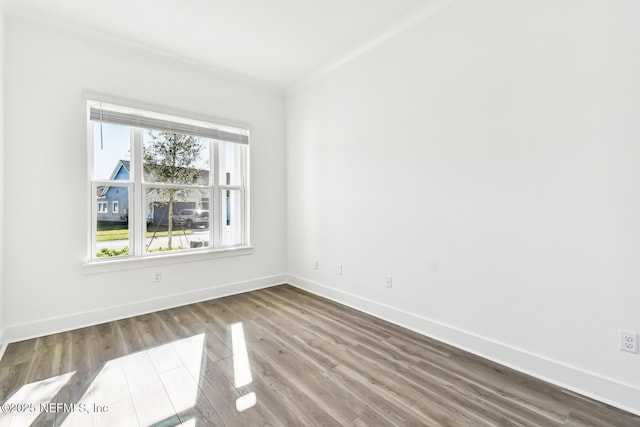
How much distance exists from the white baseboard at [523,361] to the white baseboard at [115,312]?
1782mm

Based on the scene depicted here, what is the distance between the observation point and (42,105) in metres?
2.68

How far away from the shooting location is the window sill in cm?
294

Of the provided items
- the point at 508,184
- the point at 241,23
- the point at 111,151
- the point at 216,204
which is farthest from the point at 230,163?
the point at 508,184

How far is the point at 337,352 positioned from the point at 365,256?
1.16 meters

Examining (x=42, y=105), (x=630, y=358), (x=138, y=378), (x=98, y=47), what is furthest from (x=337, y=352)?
(x=98, y=47)

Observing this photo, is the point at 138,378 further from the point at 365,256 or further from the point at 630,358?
the point at 630,358

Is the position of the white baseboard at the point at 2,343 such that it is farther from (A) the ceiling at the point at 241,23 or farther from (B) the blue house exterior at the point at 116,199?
(A) the ceiling at the point at 241,23

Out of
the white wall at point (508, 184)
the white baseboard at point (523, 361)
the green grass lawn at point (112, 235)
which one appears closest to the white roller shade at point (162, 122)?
the green grass lawn at point (112, 235)

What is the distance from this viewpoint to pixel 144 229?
332 cm

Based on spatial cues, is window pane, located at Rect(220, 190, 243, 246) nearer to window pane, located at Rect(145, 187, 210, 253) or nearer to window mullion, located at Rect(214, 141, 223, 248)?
window mullion, located at Rect(214, 141, 223, 248)

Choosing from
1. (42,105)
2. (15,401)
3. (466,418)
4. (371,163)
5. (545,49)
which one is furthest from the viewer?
(371,163)

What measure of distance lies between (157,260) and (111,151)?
125cm

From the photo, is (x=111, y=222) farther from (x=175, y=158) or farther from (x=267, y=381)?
(x=267, y=381)

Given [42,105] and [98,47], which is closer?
[42,105]
